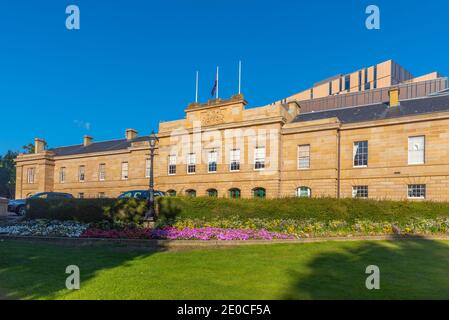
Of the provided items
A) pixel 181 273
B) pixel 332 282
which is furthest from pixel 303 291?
pixel 181 273

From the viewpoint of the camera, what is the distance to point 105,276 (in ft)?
27.1

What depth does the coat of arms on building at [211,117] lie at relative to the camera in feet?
114

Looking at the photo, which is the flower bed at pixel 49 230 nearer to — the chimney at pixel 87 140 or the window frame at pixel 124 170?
the window frame at pixel 124 170

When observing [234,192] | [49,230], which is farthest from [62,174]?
[49,230]

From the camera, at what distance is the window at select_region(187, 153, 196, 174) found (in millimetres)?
35844

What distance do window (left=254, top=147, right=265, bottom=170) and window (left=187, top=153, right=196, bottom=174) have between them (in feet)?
24.2

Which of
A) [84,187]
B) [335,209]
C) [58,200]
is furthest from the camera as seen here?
Answer: [84,187]

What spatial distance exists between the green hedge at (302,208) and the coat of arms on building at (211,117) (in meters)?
17.0

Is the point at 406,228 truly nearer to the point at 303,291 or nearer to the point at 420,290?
the point at 420,290

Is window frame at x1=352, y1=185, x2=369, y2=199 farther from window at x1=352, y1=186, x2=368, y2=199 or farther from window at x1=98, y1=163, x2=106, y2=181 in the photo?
window at x1=98, y1=163, x2=106, y2=181

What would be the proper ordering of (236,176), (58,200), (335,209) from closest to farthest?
(335,209) → (58,200) → (236,176)

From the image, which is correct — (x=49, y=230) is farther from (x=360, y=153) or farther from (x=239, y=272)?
(x=360, y=153)

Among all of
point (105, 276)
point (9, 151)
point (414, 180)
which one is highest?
point (9, 151)

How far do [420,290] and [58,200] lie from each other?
21.0m
